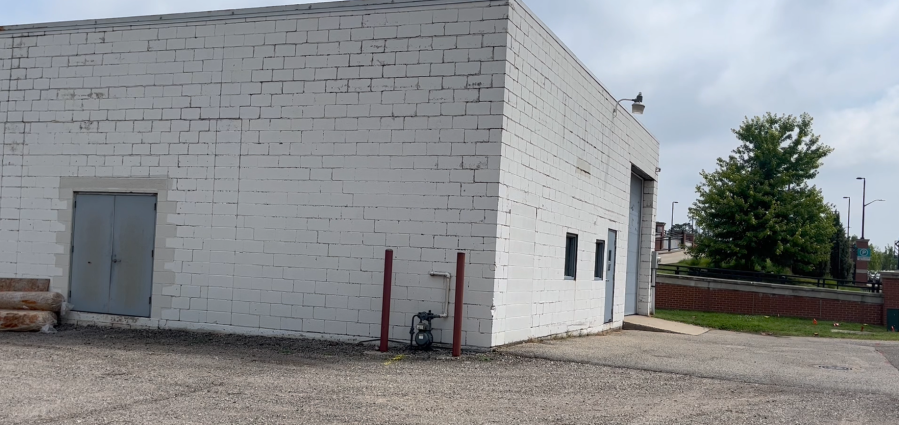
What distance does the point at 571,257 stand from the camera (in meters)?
16.3

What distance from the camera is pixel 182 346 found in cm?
1222

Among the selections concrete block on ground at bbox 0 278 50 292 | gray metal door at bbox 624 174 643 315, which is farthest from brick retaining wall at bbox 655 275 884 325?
concrete block on ground at bbox 0 278 50 292

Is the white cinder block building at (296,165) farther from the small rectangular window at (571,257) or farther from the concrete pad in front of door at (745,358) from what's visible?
the concrete pad in front of door at (745,358)

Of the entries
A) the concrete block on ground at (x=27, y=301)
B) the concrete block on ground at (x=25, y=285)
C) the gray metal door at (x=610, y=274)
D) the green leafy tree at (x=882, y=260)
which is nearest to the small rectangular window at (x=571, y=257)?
the gray metal door at (x=610, y=274)

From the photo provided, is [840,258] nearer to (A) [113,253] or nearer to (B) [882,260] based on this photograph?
(B) [882,260]

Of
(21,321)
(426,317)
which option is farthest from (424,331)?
(21,321)

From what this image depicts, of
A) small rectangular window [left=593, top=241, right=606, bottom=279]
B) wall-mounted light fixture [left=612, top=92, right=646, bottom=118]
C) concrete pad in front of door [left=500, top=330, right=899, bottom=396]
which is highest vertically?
wall-mounted light fixture [left=612, top=92, right=646, bottom=118]

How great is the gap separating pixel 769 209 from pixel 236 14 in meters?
32.4

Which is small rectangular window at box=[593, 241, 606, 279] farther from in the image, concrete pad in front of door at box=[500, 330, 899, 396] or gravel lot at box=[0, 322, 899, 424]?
gravel lot at box=[0, 322, 899, 424]

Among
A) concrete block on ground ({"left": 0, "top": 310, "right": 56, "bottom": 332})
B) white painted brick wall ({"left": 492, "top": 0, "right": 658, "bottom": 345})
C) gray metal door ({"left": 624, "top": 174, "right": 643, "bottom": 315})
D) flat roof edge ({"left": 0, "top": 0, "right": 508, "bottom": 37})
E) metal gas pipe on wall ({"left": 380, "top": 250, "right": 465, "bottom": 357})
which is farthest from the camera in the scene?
gray metal door ({"left": 624, "top": 174, "right": 643, "bottom": 315})

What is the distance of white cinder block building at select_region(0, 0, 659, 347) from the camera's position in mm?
12508

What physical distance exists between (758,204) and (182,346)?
34.0 metres

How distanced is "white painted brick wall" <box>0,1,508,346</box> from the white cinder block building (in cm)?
3

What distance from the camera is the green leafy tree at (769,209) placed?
1567 inches
